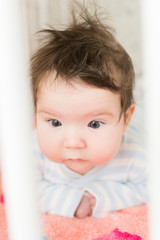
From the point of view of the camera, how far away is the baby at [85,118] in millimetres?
793

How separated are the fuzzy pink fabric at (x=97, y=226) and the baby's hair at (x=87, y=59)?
0.88 feet

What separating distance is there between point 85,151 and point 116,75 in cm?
19

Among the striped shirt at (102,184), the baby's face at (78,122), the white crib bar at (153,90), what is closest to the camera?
the white crib bar at (153,90)

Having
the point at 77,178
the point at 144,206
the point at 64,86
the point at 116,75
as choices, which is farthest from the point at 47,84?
the point at 144,206

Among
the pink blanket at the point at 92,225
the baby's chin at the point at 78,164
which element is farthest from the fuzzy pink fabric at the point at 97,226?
the baby's chin at the point at 78,164

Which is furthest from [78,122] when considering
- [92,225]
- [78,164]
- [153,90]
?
[153,90]

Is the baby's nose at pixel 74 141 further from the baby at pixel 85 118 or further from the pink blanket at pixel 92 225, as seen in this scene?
the pink blanket at pixel 92 225

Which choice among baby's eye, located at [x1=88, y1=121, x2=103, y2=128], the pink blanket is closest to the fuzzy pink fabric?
the pink blanket

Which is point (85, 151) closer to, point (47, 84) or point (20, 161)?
point (47, 84)

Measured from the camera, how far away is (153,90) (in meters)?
0.45

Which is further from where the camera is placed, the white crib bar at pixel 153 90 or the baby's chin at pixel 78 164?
the baby's chin at pixel 78 164

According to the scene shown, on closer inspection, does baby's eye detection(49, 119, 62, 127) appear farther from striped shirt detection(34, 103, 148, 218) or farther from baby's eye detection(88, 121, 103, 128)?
striped shirt detection(34, 103, 148, 218)

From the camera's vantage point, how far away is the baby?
79 centimetres

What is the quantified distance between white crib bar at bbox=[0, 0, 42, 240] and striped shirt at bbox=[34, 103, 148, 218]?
0.46 meters
